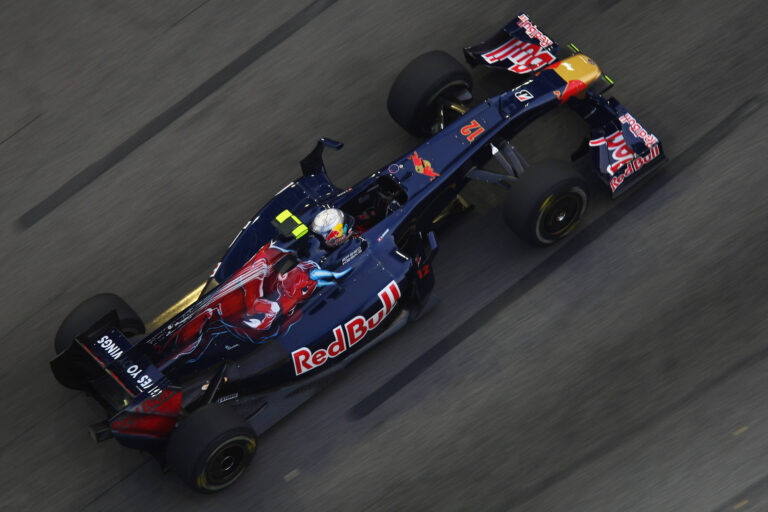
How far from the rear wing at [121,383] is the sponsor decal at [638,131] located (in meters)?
4.94

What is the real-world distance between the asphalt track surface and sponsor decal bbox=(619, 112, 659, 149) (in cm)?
47

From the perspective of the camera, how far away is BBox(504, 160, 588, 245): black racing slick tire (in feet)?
30.2

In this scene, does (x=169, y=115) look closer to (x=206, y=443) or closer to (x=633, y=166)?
(x=206, y=443)

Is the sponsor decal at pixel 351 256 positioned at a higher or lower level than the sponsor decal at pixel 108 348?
lower

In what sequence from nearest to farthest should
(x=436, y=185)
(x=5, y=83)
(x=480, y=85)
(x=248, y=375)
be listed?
(x=248, y=375) < (x=436, y=185) < (x=480, y=85) < (x=5, y=83)

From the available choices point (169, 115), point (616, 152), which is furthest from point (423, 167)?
point (169, 115)

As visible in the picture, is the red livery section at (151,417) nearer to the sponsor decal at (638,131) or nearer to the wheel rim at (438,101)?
the wheel rim at (438,101)

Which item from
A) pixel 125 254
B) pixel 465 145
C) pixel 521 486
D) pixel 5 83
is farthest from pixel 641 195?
pixel 5 83

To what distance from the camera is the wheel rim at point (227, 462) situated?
848 cm

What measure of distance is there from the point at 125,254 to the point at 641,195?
17.3 ft

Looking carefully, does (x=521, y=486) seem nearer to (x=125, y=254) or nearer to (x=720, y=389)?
(x=720, y=389)

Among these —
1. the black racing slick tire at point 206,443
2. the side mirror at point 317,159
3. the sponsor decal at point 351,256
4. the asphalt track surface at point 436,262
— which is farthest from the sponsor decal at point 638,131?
the black racing slick tire at point 206,443

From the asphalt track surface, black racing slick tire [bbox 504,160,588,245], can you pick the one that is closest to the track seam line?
the asphalt track surface

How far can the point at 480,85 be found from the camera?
10.9m
